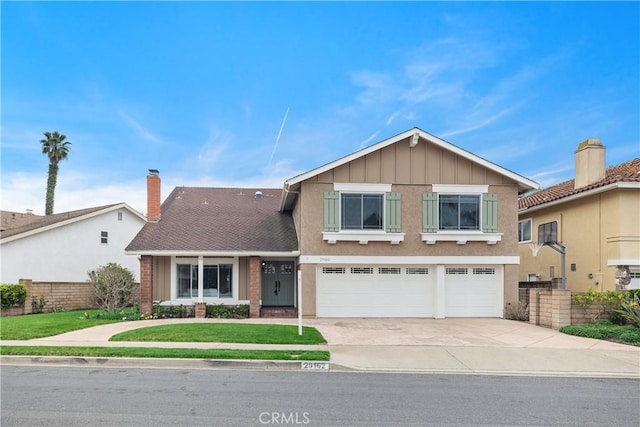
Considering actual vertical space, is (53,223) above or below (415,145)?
below


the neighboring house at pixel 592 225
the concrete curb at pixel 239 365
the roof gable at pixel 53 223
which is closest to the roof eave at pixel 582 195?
the neighboring house at pixel 592 225

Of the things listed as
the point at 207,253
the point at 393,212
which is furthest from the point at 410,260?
the point at 207,253

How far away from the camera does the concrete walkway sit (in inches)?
375

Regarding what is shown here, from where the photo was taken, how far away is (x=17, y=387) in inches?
300

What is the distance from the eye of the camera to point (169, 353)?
32.8ft

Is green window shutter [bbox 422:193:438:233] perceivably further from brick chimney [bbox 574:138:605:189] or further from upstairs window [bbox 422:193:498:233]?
brick chimney [bbox 574:138:605:189]

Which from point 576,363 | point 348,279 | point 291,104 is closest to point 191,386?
point 576,363

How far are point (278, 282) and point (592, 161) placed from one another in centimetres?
1438

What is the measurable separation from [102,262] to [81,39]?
12.8 metres

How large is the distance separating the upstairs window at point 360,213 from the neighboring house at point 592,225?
8244 mm

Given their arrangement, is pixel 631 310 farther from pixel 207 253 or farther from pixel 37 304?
pixel 37 304

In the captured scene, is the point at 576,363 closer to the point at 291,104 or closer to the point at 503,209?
the point at 503,209

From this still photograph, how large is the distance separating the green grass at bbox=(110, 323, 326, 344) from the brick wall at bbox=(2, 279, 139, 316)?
9608mm

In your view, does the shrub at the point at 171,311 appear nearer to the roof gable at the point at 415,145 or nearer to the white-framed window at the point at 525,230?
the roof gable at the point at 415,145
